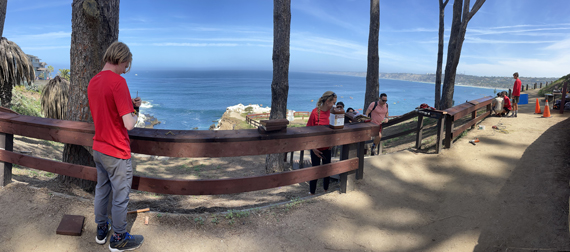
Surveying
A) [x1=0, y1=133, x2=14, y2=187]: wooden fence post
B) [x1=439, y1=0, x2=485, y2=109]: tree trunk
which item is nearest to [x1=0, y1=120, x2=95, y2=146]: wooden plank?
[x1=0, y1=133, x2=14, y2=187]: wooden fence post

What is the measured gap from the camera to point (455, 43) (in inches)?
595

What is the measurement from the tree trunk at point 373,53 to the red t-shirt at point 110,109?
10413 mm

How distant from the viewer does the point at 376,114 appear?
311 inches

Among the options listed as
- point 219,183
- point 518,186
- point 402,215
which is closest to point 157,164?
point 219,183

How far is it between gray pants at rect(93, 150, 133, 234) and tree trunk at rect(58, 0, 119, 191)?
196cm

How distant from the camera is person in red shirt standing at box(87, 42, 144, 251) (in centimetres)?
270

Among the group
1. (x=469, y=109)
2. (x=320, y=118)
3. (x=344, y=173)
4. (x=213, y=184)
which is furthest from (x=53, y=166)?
(x=469, y=109)

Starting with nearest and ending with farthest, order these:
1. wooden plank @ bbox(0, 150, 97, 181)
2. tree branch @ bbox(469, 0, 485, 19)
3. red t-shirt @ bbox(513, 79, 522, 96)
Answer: wooden plank @ bbox(0, 150, 97, 181), red t-shirt @ bbox(513, 79, 522, 96), tree branch @ bbox(469, 0, 485, 19)

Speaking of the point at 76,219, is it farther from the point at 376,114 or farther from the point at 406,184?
the point at 376,114

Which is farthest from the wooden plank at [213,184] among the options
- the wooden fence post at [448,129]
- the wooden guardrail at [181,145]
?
the wooden fence post at [448,129]

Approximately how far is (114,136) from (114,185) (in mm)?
488

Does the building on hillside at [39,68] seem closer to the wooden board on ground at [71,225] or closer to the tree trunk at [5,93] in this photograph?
the tree trunk at [5,93]

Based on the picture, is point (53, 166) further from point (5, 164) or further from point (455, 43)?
point (455, 43)

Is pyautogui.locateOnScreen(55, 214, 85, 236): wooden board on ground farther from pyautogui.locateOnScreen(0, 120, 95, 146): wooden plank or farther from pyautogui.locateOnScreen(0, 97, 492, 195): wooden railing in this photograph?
pyautogui.locateOnScreen(0, 120, 95, 146): wooden plank
